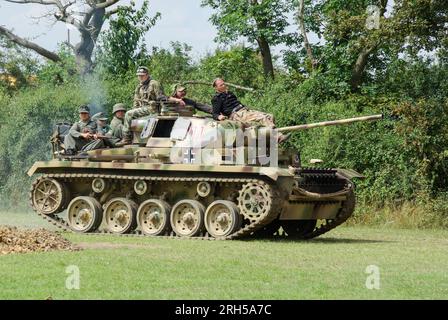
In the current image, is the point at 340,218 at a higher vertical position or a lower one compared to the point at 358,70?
lower

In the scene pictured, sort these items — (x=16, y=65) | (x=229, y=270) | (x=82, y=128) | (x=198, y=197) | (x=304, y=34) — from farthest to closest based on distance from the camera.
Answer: (x=16, y=65) < (x=304, y=34) < (x=82, y=128) < (x=198, y=197) < (x=229, y=270)

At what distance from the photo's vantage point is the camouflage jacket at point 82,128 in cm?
2553

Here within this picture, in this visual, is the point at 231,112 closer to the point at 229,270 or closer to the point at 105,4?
the point at 229,270

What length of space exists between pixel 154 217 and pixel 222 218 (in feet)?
5.80

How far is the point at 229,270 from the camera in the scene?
16.6 m

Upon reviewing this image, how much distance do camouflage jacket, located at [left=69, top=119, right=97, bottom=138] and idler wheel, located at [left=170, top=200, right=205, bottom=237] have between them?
3277 millimetres

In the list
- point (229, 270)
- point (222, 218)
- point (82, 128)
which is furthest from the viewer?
point (82, 128)

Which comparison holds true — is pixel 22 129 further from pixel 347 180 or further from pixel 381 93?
pixel 347 180

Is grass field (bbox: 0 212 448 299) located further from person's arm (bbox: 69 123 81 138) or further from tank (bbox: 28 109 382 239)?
person's arm (bbox: 69 123 81 138)

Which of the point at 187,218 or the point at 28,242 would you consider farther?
the point at 187,218

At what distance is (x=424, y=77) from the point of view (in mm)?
30141

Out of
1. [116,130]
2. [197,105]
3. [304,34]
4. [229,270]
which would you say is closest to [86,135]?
[116,130]

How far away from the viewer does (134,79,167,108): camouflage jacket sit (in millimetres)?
25180

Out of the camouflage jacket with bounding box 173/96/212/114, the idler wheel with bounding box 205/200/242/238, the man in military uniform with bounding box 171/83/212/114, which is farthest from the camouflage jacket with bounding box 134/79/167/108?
the idler wheel with bounding box 205/200/242/238
